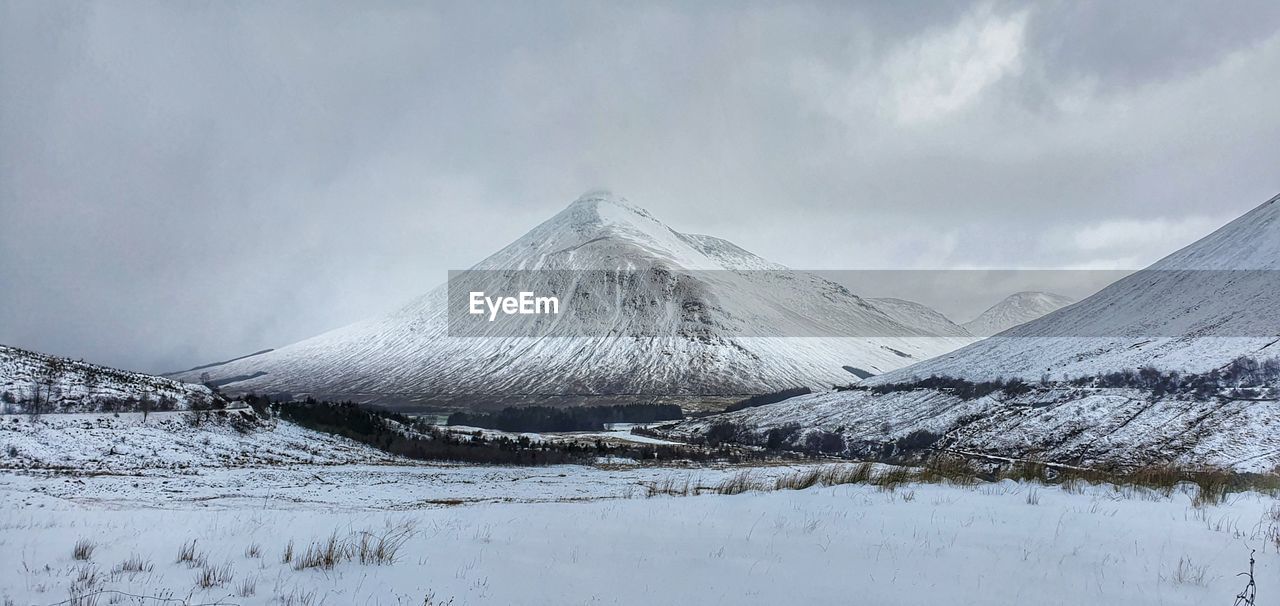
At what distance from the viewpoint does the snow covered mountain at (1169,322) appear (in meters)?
57.7

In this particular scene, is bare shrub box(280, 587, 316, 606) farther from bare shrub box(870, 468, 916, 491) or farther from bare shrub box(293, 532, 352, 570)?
bare shrub box(870, 468, 916, 491)

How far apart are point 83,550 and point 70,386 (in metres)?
39.0

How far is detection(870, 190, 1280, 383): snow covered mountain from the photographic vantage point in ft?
189

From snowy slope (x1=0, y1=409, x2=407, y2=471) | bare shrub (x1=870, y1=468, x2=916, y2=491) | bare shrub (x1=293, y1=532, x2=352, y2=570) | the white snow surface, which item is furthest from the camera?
the white snow surface

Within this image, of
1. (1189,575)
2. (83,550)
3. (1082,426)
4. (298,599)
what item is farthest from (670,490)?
(1082,426)

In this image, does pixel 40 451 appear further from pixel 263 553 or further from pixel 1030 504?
pixel 1030 504

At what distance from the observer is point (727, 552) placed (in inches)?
291

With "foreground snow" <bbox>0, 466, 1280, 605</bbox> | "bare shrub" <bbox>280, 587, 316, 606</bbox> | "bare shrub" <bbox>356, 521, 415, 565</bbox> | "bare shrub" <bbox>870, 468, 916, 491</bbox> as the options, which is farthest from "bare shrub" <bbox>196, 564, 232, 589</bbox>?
"bare shrub" <bbox>870, 468, 916, 491</bbox>

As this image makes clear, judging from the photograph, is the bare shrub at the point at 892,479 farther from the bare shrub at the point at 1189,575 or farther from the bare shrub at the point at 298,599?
the bare shrub at the point at 298,599

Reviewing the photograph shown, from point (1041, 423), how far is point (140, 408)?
66823 mm

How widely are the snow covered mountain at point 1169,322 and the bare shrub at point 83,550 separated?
230 feet

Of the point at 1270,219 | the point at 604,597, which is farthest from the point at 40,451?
the point at 1270,219

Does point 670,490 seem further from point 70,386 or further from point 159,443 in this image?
point 70,386

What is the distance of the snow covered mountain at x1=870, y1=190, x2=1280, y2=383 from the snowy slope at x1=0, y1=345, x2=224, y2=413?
7703 centimetres
